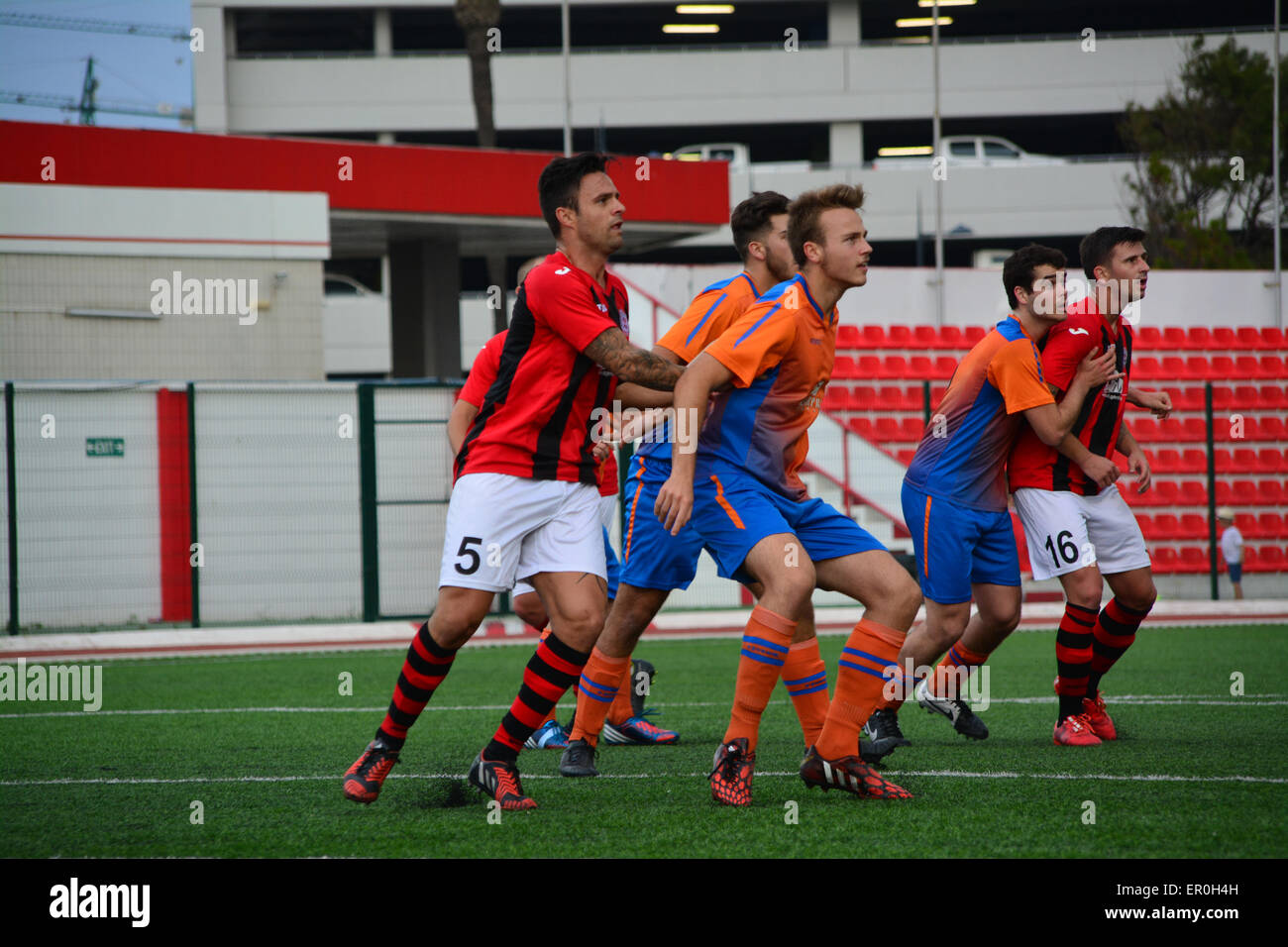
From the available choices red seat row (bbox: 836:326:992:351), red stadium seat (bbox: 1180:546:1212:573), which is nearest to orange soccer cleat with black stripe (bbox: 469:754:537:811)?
red stadium seat (bbox: 1180:546:1212:573)

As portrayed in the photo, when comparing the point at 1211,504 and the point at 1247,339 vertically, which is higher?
the point at 1247,339

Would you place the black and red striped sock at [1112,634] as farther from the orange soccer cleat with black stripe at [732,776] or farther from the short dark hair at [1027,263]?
the orange soccer cleat with black stripe at [732,776]

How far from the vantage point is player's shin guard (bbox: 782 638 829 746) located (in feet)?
17.5

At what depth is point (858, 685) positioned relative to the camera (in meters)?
4.73

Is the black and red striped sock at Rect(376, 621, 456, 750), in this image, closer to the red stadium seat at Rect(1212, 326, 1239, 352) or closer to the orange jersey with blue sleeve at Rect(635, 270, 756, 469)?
the orange jersey with blue sleeve at Rect(635, 270, 756, 469)

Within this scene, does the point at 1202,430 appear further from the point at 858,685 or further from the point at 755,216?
the point at 858,685

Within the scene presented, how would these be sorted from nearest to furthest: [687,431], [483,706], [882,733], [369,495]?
[687,431] < [882,733] < [483,706] < [369,495]

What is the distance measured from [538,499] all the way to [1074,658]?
9.29 ft

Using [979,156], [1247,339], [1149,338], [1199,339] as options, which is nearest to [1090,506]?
[1149,338]

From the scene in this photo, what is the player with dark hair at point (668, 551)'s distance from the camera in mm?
5383

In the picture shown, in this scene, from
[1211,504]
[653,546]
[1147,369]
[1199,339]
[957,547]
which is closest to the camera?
[653,546]

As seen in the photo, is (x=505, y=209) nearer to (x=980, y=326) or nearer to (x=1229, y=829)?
(x=980, y=326)

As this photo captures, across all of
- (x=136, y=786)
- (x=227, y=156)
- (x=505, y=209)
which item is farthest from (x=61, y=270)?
(x=136, y=786)

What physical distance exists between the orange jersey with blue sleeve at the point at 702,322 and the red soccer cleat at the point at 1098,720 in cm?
235
